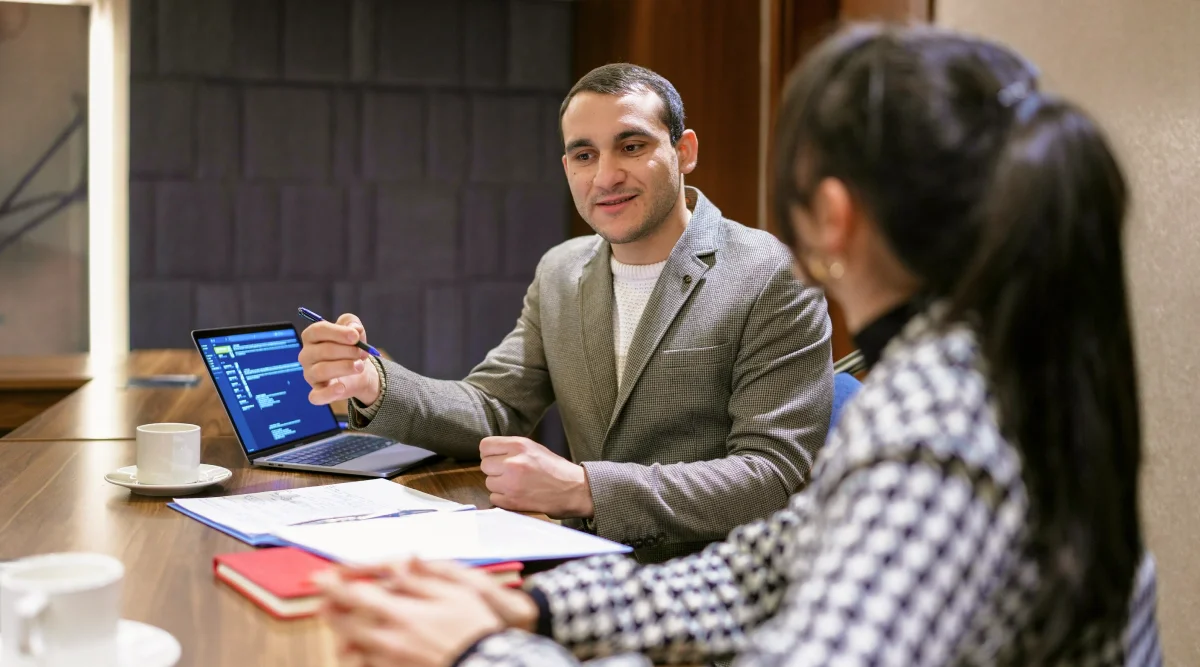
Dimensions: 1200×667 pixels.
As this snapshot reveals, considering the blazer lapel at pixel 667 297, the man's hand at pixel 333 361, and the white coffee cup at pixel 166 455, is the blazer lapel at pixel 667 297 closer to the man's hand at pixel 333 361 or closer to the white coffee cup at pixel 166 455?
the man's hand at pixel 333 361

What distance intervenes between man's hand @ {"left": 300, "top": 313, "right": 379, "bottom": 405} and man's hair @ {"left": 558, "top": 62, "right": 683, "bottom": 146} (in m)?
0.50

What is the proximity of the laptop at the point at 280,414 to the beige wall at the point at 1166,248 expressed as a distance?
1.26 metres

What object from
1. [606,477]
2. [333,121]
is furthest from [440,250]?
[606,477]

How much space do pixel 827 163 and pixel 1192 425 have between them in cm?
148

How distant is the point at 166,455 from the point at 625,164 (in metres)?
0.78

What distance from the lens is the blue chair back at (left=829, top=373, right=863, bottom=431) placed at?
1578 mm

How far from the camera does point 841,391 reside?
1.62m

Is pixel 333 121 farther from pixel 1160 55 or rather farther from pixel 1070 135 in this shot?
pixel 1070 135

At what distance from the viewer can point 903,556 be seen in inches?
23.6

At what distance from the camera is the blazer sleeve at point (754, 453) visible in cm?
140

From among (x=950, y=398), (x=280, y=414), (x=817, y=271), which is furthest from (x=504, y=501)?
(x=950, y=398)

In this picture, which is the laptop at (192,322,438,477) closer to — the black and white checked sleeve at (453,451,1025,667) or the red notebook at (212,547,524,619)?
the red notebook at (212,547,524,619)

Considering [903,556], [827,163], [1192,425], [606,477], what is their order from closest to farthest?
[903,556], [827,163], [606,477], [1192,425]

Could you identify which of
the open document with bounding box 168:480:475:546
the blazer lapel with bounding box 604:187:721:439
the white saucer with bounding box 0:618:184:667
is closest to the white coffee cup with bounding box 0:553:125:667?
the white saucer with bounding box 0:618:184:667
